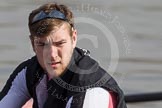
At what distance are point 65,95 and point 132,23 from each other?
4683 mm

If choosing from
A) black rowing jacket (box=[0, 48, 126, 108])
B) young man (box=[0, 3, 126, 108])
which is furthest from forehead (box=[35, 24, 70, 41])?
black rowing jacket (box=[0, 48, 126, 108])

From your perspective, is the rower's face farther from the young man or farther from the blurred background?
the blurred background

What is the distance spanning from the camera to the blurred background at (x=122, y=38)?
541 centimetres

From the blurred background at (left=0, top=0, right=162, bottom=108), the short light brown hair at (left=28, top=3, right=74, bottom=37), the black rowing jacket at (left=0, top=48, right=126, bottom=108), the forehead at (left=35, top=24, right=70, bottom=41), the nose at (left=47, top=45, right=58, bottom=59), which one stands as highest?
the short light brown hair at (left=28, top=3, right=74, bottom=37)

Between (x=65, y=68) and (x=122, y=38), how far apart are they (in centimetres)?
221

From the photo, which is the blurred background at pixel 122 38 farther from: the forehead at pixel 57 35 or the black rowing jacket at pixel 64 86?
the forehead at pixel 57 35

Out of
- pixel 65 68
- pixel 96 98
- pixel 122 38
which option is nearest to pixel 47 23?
pixel 65 68

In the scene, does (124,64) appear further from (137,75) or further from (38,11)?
(38,11)

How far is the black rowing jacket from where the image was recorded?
2.54 m

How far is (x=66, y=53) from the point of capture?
256 cm

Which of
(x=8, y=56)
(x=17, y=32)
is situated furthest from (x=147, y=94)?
(x=17, y=32)

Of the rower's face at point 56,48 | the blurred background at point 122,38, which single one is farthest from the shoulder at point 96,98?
the blurred background at point 122,38

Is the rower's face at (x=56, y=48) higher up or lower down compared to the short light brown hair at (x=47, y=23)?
lower down

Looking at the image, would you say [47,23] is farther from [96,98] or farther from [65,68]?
[96,98]
